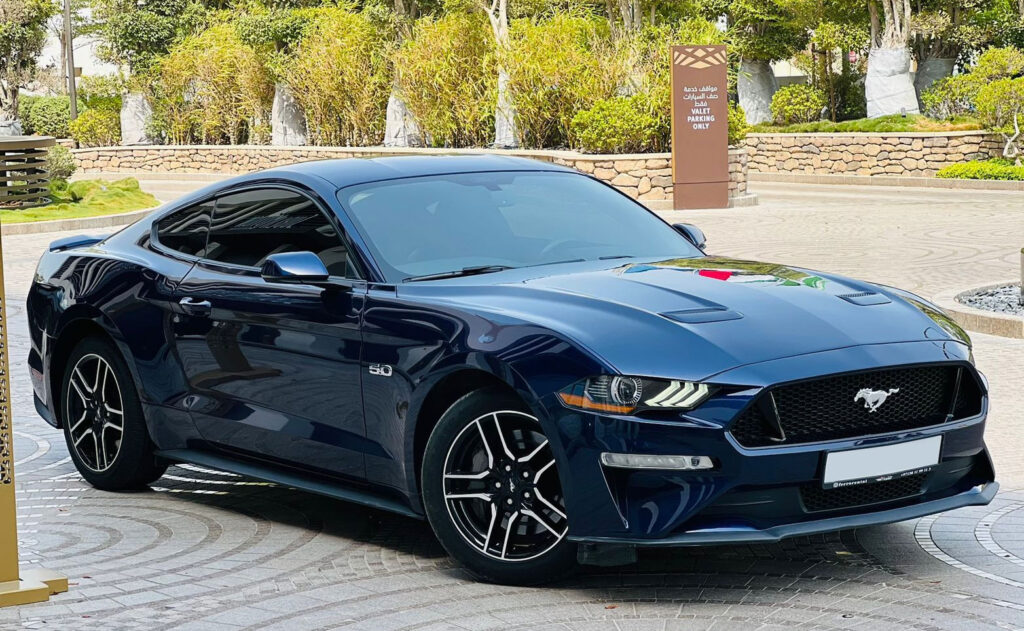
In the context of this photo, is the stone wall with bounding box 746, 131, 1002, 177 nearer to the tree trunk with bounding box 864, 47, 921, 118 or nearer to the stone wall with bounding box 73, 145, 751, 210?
the tree trunk with bounding box 864, 47, 921, 118

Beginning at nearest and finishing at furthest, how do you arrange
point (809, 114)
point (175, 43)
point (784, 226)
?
point (784, 226) < point (809, 114) < point (175, 43)

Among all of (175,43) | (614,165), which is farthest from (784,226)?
(175,43)

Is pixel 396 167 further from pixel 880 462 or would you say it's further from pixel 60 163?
pixel 60 163

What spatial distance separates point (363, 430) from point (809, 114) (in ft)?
121

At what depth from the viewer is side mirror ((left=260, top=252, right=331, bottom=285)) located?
6051 millimetres

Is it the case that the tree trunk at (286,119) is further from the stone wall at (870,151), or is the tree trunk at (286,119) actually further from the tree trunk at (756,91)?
the stone wall at (870,151)

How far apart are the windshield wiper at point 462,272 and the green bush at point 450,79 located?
28645 mm

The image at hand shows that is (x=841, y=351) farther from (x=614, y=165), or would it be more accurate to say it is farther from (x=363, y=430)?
(x=614, y=165)

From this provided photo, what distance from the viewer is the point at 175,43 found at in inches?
1957

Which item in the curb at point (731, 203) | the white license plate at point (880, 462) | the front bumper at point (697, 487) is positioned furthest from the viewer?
the curb at point (731, 203)

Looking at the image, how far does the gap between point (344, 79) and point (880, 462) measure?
1459 inches

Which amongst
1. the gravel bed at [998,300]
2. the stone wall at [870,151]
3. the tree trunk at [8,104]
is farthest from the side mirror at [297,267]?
the tree trunk at [8,104]

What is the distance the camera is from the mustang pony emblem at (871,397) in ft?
17.1

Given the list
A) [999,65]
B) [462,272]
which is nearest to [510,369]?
[462,272]
